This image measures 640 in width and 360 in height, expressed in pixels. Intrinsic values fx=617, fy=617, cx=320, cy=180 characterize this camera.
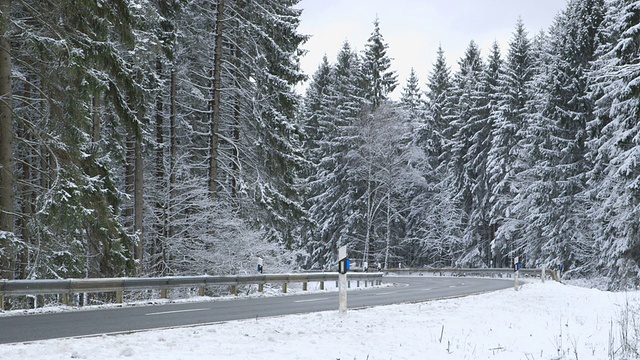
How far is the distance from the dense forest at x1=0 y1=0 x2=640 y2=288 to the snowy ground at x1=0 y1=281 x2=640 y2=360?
686 cm

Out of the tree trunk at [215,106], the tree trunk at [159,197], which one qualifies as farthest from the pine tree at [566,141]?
the tree trunk at [159,197]

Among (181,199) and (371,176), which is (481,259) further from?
(181,199)

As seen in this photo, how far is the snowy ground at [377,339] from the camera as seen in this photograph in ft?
26.8

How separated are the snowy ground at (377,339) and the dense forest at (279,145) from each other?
6.86 metres

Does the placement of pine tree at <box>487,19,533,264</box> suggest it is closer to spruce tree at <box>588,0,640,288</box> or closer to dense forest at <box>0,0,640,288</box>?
dense forest at <box>0,0,640,288</box>

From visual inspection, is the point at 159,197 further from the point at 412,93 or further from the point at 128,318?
the point at 412,93

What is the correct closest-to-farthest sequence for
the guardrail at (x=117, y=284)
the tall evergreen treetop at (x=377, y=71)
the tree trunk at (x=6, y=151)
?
the guardrail at (x=117, y=284), the tree trunk at (x=6, y=151), the tall evergreen treetop at (x=377, y=71)

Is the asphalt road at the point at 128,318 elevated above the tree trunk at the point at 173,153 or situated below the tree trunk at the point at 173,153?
below

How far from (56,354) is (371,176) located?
42.1 metres

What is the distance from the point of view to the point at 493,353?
10.5m

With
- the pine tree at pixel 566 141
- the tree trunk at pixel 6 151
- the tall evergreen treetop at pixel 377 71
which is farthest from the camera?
the tall evergreen treetop at pixel 377 71

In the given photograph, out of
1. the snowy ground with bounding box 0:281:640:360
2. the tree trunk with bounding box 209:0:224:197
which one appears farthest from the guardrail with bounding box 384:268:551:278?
the snowy ground with bounding box 0:281:640:360

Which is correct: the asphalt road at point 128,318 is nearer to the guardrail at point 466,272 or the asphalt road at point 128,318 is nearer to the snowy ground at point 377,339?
the snowy ground at point 377,339

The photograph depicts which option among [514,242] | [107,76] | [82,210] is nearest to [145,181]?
[107,76]
